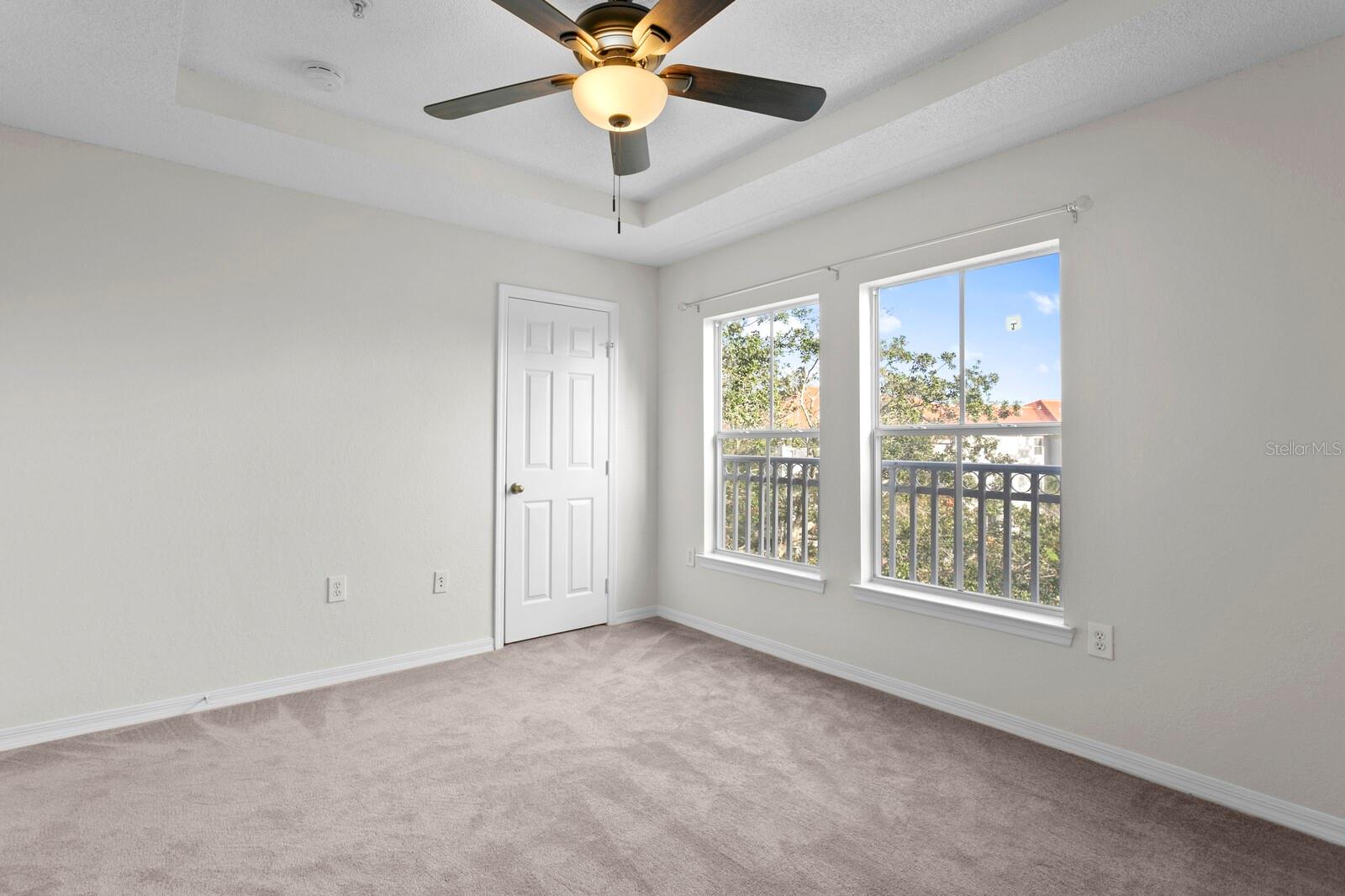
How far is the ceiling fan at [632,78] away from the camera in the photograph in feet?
5.75

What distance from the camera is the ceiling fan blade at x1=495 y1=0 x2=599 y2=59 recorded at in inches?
64.8

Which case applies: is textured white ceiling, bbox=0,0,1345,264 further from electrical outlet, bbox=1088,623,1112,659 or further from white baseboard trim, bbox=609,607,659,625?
white baseboard trim, bbox=609,607,659,625

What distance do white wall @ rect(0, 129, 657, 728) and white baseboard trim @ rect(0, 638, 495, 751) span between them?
0.14 ft

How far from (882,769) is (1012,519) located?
1.18 m

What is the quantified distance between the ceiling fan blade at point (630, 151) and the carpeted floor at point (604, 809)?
2189 millimetres

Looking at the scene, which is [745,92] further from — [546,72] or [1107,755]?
[1107,755]

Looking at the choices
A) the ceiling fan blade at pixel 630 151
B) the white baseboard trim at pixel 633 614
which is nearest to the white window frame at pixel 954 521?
the ceiling fan blade at pixel 630 151

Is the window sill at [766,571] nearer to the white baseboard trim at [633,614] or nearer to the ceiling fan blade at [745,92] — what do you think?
the white baseboard trim at [633,614]

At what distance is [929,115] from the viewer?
255 centimetres

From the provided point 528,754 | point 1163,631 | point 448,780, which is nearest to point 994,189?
point 1163,631

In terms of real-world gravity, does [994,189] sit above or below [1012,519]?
above

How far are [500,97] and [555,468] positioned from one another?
245 cm

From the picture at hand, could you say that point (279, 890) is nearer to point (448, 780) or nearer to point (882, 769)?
point (448, 780)

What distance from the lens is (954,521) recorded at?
3.09m
